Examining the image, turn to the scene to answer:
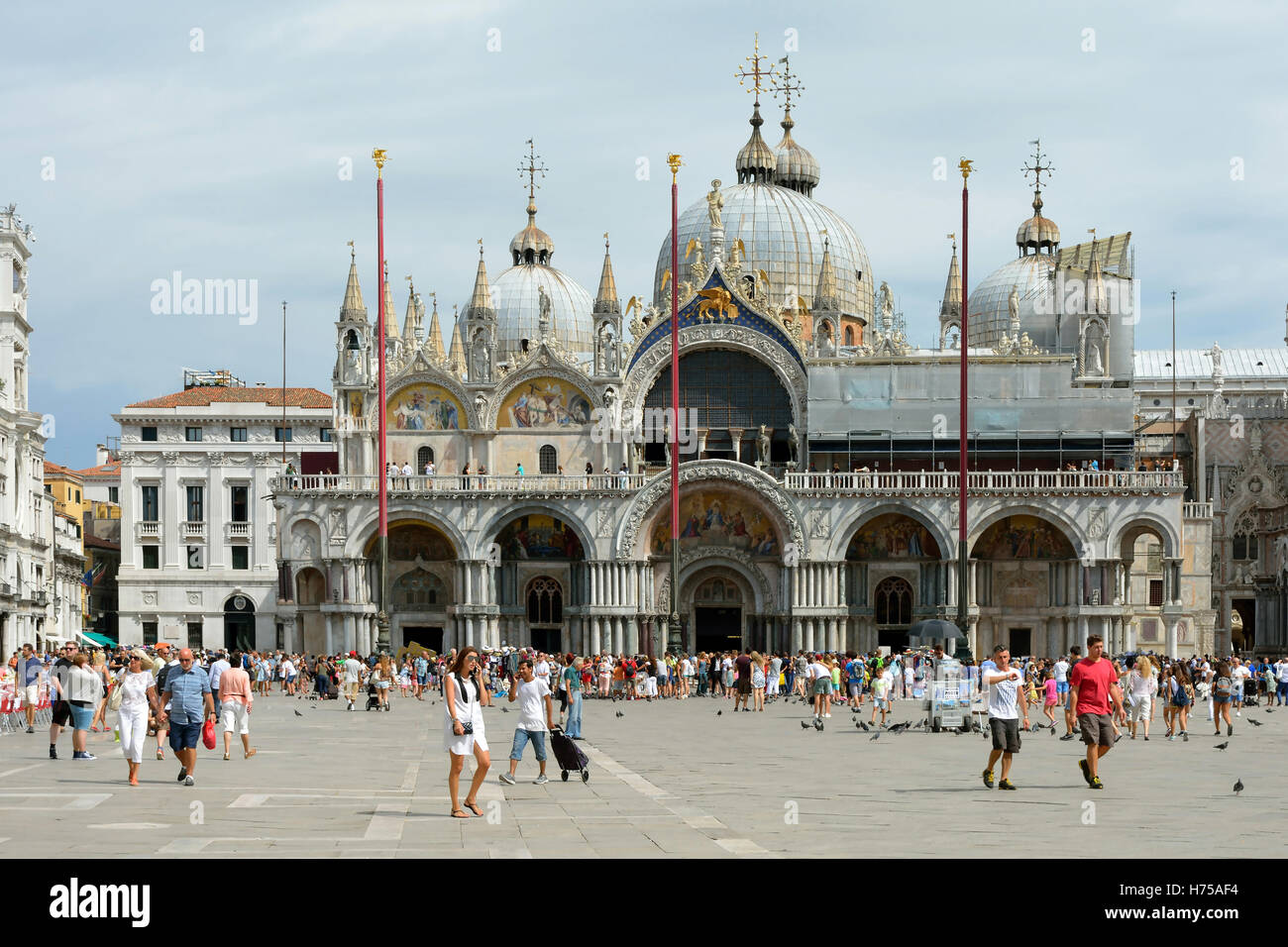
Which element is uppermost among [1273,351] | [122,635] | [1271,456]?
[1273,351]

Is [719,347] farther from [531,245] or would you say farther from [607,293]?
[531,245]

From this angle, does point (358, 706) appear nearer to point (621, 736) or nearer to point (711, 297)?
point (621, 736)

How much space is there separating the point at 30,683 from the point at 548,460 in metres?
35.5

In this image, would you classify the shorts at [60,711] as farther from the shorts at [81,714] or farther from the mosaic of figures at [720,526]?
the mosaic of figures at [720,526]

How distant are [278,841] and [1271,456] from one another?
78963mm

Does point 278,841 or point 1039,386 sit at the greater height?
point 1039,386

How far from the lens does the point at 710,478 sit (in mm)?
64875

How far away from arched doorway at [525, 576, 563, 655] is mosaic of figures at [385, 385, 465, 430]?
255 inches

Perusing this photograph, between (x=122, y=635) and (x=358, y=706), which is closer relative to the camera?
(x=358, y=706)

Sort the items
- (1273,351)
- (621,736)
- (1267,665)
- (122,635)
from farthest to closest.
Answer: (1273,351) < (122,635) < (1267,665) < (621,736)

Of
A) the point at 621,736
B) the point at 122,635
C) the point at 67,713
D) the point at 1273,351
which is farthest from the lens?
the point at 1273,351

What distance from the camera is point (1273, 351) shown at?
111m

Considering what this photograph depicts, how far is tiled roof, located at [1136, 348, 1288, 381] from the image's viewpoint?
10831 centimetres

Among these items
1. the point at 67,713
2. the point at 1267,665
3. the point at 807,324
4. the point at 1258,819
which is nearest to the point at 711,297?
the point at 807,324
